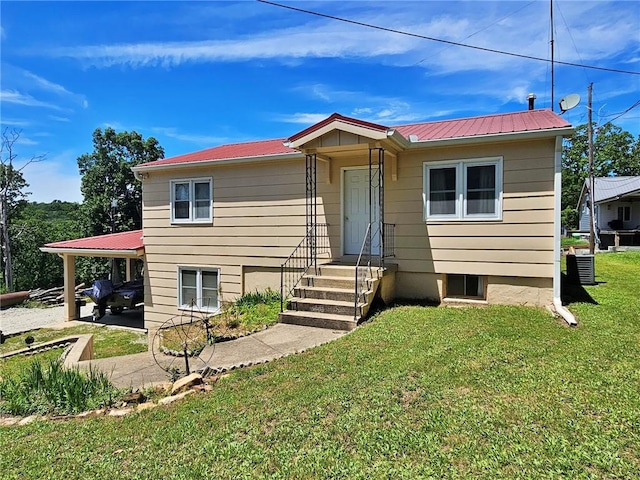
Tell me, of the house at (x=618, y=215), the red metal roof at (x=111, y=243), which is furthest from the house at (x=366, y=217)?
the house at (x=618, y=215)

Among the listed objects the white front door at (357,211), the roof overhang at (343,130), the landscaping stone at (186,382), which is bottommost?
the landscaping stone at (186,382)

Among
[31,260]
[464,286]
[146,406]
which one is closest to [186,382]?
[146,406]

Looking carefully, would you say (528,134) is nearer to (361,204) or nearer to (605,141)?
(361,204)

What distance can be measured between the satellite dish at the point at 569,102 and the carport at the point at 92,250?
11276 millimetres

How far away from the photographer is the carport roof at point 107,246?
1037cm

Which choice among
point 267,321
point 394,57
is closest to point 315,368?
point 267,321

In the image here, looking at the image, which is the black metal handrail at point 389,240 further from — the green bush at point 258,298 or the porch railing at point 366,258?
the green bush at point 258,298

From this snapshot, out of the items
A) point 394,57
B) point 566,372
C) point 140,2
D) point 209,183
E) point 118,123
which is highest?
point 118,123

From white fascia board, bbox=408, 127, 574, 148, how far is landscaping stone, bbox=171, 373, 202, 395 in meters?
5.56

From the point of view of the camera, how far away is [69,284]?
12.3 meters

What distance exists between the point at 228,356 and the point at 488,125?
6791 millimetres

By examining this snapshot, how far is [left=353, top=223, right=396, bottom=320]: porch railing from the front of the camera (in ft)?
20.6

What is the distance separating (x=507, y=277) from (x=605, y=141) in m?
47.5

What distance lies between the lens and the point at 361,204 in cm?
814
